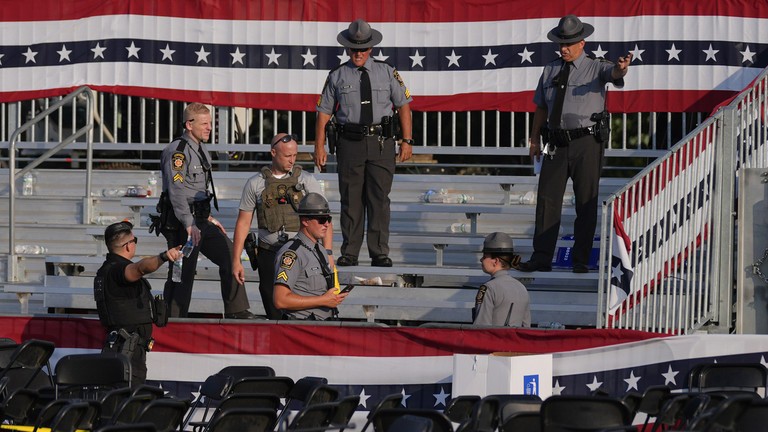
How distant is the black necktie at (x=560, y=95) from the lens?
12.2 m

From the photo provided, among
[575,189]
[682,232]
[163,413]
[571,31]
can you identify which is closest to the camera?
[163,413]

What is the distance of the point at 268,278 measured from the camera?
456 inches

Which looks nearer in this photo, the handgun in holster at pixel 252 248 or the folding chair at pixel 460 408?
the folding chair at pixel 460 408

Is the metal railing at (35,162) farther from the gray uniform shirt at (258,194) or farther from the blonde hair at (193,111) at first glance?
the gray uniform shirt at (258,194)

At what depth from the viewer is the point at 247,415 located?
325 inches

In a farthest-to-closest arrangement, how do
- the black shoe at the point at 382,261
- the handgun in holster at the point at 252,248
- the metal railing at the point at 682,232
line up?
the black shoe at the point at 382,261, the handgun in holster at the point at 252,248, the metal railing at the point at 682,232

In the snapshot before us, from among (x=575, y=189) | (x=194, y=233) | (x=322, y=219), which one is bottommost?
(x=194, y=233)

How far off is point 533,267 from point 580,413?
434cm

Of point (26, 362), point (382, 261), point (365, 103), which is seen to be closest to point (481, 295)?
point (382, 261)

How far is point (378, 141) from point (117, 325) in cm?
302

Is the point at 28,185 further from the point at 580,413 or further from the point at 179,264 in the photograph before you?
the point at 580,413

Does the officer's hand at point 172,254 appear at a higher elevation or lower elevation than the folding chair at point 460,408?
higher

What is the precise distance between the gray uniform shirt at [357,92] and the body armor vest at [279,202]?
1.48m

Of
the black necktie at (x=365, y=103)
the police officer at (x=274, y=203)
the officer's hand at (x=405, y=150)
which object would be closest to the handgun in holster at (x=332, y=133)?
the black necktie at (x=365, y=103)
